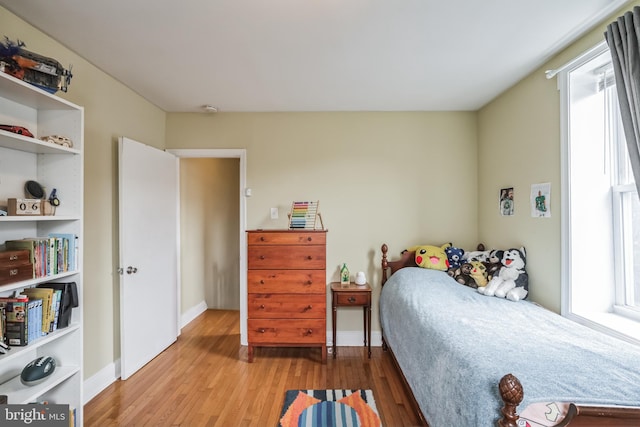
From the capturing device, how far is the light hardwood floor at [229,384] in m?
2.07

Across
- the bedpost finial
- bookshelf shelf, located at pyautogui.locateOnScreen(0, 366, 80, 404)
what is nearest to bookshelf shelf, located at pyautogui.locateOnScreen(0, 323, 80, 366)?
bookshelf shelf, located at pyautogui.locateOnScreen(0, 366, 80, 404)

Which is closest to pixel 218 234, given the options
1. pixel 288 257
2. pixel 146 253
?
pixel 146 253

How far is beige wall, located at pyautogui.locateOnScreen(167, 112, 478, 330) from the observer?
3.26 metres

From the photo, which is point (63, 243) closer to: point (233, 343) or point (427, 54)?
point (233, 343)

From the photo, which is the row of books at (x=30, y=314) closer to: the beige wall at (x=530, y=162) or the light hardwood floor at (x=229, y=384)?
the light hardwood floor at (x=229, y=384)

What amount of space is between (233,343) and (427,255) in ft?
7.37

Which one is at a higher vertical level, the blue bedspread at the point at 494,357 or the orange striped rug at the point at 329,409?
the blue bedspread at the point at 494,357

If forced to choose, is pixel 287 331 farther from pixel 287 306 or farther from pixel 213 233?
pixel 213 233

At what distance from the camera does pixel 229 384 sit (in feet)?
8.17

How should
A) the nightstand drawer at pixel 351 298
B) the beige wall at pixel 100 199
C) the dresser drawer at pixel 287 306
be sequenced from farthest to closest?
the nightstand drawer at pixel 351 298
the dresser drawer at pixel 287 306
the beige wall at pixel 100 199

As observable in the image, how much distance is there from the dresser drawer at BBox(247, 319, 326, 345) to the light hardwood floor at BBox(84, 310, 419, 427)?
0.70 ft
